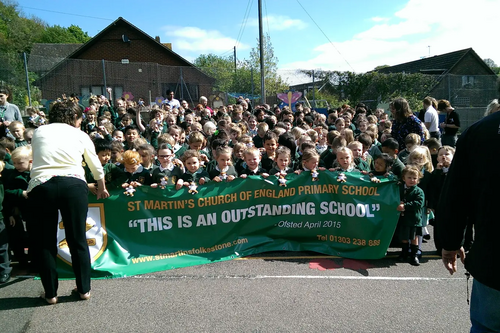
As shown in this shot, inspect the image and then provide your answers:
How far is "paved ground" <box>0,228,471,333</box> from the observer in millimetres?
3564

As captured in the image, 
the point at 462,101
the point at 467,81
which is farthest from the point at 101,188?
the point at 462,101

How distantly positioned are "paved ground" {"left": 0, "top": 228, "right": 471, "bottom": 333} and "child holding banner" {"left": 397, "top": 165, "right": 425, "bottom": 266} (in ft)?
0.97

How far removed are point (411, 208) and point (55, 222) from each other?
13.7 feet

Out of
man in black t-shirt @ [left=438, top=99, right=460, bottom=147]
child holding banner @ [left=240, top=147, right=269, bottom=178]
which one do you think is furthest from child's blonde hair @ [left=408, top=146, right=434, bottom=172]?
man in black t-shirt @ [left=438, top=99, right=460, bottom=147]

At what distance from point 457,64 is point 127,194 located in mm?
38074

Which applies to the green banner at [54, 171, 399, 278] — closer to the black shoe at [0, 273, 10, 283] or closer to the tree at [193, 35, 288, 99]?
the black shoe at [0, 273, 10, 283]

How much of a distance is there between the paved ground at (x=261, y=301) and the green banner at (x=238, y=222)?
10.0 inches

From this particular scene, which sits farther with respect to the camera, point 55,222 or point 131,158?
point 131,158

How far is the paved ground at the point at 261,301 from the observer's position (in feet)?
11.7

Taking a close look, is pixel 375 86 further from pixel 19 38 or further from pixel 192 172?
pixel 19 38

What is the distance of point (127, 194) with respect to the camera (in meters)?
4.98

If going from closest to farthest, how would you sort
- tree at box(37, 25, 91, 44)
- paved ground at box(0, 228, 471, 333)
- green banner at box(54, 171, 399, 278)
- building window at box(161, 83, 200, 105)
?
1. paved ground at box(0, 228, 471, 333)
2. green banner at box(54, 171, 399, 278)
3. building window at box(161, 83, 200, 105)
4. tree at box(37, 25, 91, 44)

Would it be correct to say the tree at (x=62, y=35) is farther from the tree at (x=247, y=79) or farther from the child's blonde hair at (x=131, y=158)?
the child's blonde hair at (x=131, y=158)

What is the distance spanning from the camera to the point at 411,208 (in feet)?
16.7
